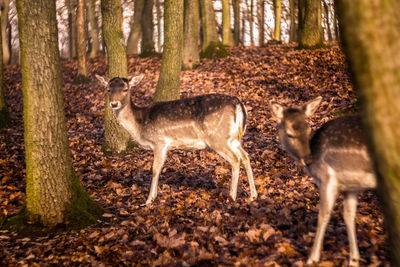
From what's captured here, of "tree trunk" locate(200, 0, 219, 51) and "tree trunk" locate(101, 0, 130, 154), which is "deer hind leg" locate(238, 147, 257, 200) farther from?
"tree trunk" locate(200, 0, 219, 51)

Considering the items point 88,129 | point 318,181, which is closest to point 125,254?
point 318,181

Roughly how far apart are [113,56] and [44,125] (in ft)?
16.8

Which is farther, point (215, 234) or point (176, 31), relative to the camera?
point (176, 31)

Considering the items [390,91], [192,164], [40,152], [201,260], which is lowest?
[201,260]

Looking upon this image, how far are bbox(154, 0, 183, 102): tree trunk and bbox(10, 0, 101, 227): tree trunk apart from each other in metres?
6.19

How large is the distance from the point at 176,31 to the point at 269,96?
432 centimetres

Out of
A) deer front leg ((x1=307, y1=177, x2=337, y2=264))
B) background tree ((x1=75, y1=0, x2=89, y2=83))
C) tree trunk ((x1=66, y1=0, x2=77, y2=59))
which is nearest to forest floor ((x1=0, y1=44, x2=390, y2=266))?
deer front leg ((x1=307, y1=177, x2=337, y2=264))

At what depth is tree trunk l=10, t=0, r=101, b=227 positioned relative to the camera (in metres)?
6.01

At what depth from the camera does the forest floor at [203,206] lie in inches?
200

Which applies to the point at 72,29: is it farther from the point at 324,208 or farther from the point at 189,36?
the point at 324,208

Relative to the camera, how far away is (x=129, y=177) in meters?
9.13

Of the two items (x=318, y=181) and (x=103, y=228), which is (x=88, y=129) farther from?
(x=318, y=181)

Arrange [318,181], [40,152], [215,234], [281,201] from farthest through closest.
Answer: [281,201] → [40,152] → [215,234] → [318,181]

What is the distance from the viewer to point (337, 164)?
4449mm
